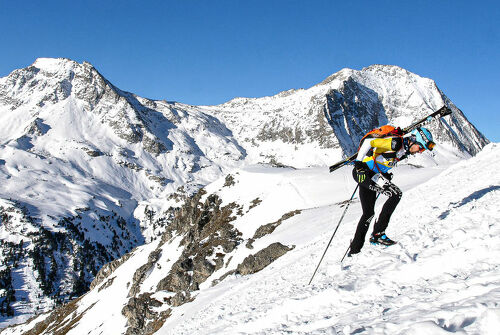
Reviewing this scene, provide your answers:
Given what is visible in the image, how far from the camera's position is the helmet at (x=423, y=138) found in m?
10.4

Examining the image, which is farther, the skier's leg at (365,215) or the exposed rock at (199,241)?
the exposed rock at (199,241)

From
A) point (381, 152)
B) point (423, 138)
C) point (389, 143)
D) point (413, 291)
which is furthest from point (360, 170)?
point (413, 291)

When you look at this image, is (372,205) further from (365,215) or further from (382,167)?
(382,167)

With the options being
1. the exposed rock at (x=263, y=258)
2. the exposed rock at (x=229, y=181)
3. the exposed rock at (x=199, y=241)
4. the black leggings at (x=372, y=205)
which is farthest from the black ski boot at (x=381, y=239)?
the exposed rock at (x=229, y=181)

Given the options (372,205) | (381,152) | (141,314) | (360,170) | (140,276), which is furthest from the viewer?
(140,276)

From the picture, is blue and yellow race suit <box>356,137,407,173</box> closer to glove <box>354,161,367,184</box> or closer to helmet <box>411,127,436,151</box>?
glove <box>354,161,367,184</box>

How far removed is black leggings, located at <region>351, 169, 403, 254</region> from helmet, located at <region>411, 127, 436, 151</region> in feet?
5.05

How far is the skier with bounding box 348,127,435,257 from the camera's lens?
411 inches

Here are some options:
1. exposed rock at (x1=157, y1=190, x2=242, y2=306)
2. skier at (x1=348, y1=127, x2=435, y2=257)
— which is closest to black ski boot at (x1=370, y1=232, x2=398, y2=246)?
skier at (x1=348, y1=127, x2=435, y2=257)

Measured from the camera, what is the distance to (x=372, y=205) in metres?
10.9

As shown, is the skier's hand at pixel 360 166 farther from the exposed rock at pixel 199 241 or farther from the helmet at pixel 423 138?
the exposed rock at pixel 199 241

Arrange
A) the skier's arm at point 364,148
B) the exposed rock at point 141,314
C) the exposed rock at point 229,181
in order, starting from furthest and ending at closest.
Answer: the exposed rock at point 229,181 → the exposed rock at point 141,314 → the skier's arm at point 364,148

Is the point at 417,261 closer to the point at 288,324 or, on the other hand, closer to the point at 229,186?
the point at 288,324

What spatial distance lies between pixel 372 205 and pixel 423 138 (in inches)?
103
